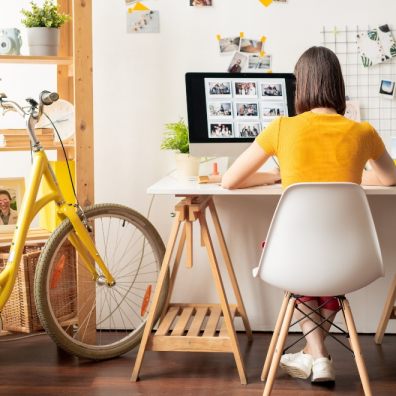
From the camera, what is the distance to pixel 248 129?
3.28 meters

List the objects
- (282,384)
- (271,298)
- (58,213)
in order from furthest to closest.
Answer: (271,298) < (58,213) < (282,384)

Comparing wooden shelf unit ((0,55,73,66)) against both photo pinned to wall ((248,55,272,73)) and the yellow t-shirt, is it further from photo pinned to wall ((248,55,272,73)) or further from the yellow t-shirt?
the yellow t-shirt

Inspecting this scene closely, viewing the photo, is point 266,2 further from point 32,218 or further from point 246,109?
point 32,218

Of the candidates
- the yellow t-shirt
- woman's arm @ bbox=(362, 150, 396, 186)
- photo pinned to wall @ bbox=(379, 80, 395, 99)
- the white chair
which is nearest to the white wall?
photo pinned to wall @ bbox=(379, 80, 395, 99)

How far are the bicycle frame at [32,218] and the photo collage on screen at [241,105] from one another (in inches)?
24.6

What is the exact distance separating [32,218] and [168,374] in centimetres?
77

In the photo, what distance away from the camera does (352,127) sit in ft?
8.85

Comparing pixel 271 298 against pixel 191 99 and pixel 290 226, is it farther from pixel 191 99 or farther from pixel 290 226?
pixel 290 226

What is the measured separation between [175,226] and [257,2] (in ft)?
3.66

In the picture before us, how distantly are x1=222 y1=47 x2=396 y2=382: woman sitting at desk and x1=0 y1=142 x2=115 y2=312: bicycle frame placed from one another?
64cm

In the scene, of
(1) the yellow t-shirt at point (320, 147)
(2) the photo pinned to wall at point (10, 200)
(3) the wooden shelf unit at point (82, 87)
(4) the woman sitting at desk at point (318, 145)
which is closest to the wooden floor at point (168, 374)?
(4) the woman sitting at desk at point (318, 145)

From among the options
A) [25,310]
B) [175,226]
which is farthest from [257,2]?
[25,310]

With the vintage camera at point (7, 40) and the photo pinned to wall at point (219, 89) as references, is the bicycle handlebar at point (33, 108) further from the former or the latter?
the photo pinned to wall at point (219, 89)

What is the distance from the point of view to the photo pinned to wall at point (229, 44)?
353 centimetres
